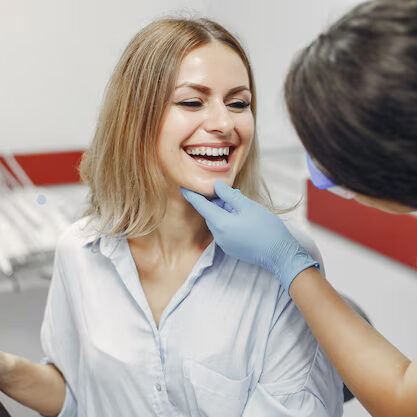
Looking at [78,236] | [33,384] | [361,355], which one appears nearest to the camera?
[361,355]

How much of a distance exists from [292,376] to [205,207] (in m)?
0.41

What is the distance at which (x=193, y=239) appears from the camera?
133cm

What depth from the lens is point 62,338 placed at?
1.34m

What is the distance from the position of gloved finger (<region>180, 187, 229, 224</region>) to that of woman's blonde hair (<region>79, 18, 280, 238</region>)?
0.11 meters

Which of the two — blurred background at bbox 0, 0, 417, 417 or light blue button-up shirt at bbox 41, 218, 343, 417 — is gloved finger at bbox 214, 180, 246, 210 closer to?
light blue button-up shirt at bbox 41, 218, 343, 417

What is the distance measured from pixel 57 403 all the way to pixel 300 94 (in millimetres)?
975

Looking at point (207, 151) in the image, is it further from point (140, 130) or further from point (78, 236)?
point (78, 236)

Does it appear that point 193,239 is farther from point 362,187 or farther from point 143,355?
point 362,187

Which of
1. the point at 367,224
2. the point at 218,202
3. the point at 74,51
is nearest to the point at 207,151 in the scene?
the point at 218,202

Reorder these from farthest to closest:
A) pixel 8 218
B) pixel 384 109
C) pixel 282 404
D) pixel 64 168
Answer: pixel 64 168 < pixel 8 218 < pixel 282 404 < pixel 384 109

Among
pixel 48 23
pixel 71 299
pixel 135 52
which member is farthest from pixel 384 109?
pixel 48 23

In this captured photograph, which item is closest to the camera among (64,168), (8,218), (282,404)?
(282,404)

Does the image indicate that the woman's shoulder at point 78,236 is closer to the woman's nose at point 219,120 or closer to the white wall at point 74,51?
the woman's nose at point 219,120

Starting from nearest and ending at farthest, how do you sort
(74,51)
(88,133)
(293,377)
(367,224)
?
(293,377) → (367,224) → (74,51) → (88,133)
